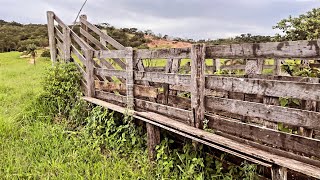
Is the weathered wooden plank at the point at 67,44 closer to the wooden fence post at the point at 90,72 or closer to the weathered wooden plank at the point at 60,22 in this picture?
the weathered wooden plank at the point at 60,22

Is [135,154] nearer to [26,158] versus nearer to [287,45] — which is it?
[26,158]

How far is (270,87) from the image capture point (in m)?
3.20

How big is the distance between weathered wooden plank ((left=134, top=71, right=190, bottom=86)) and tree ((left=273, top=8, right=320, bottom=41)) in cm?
1324

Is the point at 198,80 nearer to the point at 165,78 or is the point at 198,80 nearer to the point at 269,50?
the point at 165,78

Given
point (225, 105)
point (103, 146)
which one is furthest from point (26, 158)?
point (225, 105)

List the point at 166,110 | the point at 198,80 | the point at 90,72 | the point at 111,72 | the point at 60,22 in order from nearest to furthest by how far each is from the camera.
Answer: the point at 198,80
the point at 166,110
the point at 111,72
the point at 90,72
the point at 60,22

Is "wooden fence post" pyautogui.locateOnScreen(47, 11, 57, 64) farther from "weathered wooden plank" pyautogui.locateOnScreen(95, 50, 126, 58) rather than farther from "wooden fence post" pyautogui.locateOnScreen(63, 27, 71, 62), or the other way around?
"weathered wooden plank" pyautogui.locateOnScreen(95, 50, 126, 58)

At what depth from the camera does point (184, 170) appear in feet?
14.0

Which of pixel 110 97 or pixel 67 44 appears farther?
pixel 67 44

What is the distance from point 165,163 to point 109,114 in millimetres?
1965

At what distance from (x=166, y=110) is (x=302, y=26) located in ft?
49.6

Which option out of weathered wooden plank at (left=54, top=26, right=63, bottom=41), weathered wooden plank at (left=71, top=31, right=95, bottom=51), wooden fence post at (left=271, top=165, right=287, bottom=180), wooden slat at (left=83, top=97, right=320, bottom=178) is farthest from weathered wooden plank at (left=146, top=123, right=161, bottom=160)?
weathered wooden plank at (left=54, top=26, right=63, bottom=41)

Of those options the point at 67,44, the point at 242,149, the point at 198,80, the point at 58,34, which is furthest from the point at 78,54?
the point at 242,149

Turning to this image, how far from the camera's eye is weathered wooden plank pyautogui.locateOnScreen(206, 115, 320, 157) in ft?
9.72
